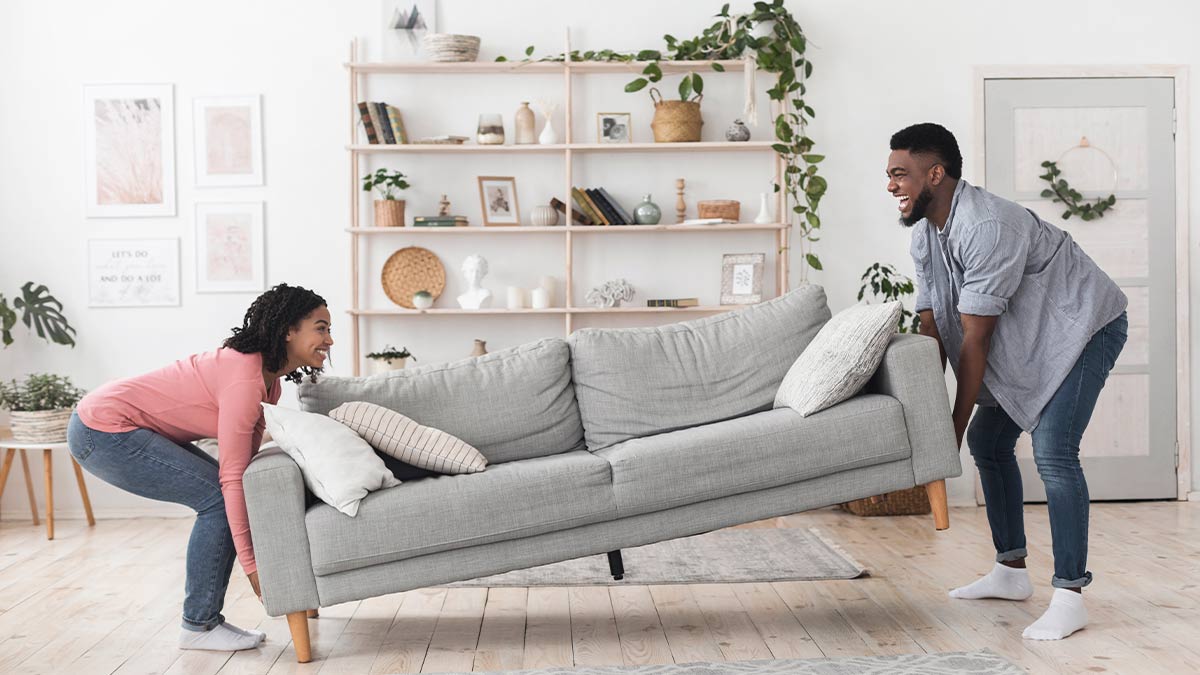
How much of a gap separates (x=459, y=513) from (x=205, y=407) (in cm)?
76

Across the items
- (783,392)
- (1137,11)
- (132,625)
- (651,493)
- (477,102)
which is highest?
(1137,11)

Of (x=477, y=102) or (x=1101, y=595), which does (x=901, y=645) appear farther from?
(x=477, y=102)

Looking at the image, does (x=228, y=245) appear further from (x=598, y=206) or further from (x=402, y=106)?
(x=598, y=206)

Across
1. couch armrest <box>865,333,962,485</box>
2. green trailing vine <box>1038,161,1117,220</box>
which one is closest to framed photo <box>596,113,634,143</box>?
green trailing vine <box>1038,161,1117,220</box>

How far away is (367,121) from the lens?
4945mm

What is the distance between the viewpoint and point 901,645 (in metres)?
2.85

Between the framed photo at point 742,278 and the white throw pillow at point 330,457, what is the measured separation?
8.43 feet

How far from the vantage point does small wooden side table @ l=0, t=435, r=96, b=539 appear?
4613 mm

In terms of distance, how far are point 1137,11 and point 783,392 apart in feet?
10.2

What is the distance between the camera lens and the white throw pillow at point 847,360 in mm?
3002

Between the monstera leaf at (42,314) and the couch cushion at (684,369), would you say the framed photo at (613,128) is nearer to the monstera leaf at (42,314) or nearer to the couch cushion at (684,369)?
the couch cushion at (684,369)

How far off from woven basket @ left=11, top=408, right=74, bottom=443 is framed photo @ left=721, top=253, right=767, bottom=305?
2985 millimetres

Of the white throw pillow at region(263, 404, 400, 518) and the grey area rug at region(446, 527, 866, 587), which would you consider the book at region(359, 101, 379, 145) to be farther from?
the white throw pillow at region(263, 404, 400, 518)

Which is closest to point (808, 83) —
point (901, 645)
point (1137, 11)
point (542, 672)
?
point (1137, 11)
